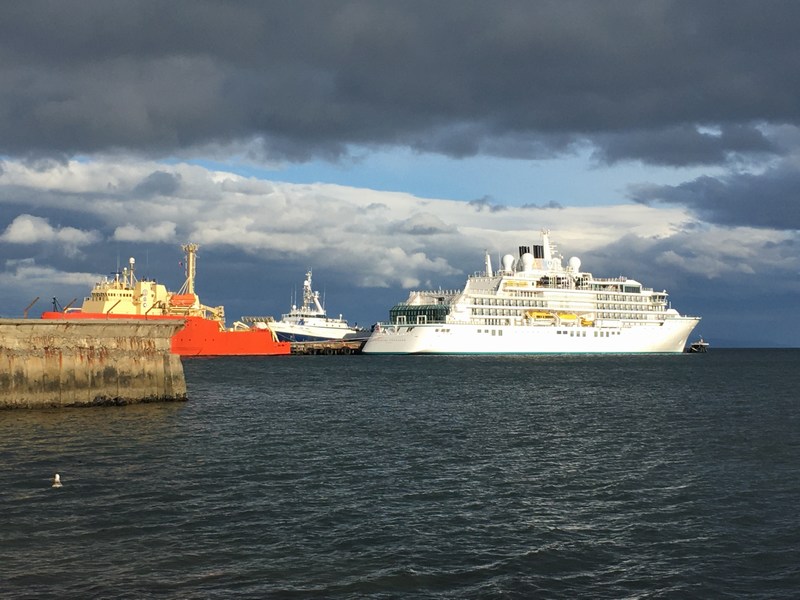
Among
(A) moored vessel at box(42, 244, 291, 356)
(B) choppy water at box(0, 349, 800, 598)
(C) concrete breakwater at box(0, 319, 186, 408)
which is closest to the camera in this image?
(B) choppy water at box(0, 349, 800, 598)

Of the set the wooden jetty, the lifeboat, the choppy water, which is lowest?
the choppy water

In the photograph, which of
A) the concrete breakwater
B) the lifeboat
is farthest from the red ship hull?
the concrete breakwater

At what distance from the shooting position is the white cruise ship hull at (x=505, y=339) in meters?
117

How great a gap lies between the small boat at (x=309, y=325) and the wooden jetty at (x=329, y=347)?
7.78 feet

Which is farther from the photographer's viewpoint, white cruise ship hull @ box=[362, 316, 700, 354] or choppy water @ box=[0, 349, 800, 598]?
white cruise ship hull @ box=[362, 316, 700, 354]

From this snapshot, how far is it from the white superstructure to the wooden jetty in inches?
93.6

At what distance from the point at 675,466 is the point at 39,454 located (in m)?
21.8

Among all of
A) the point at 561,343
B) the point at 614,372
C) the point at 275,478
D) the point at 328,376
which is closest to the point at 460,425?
the point at 275,478

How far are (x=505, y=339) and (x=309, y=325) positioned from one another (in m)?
41.8

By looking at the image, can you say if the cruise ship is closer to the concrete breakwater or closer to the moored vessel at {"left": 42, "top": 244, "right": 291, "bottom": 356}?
the moored vessel at {"left": 42, "top": 244, "right": 291, "bottom": 356}

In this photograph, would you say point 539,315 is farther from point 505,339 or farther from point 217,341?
point 217,341

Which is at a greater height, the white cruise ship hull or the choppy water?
the white cruise ship hull

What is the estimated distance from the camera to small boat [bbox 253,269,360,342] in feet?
474

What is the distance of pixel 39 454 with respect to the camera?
27.7 meters
